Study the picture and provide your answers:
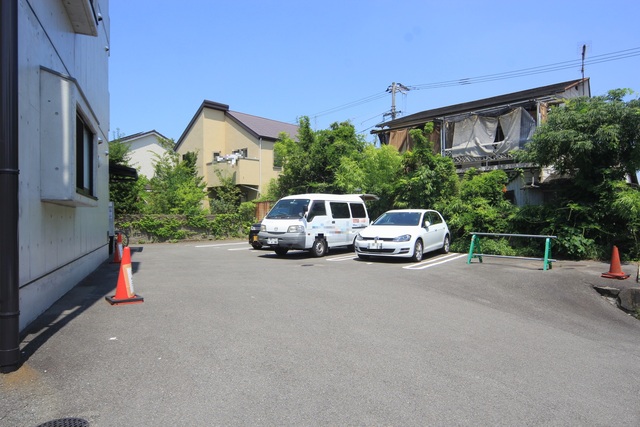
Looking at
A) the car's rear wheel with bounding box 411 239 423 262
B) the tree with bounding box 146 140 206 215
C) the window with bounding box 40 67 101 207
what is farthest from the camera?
the tree with bounding box 146 140 206 215

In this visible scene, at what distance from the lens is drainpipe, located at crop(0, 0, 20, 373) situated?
3.99 meters

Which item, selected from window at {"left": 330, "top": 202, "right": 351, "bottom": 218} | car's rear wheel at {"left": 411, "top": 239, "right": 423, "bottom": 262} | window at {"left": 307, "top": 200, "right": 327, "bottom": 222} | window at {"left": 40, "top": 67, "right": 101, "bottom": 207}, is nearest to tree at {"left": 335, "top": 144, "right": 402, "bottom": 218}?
window at {"left": 330, "top": 202, "right": 351, "bottom": 218}

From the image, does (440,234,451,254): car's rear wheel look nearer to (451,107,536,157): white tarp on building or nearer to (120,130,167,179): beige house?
(451,107,536,157): white tarp on building

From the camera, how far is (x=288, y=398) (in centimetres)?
363

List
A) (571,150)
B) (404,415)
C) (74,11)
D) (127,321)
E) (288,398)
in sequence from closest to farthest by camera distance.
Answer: (404,415), (288,398), (127,321), (74,11), (571,150)

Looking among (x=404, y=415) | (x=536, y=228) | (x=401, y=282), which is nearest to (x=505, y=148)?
(x=536, y=228)

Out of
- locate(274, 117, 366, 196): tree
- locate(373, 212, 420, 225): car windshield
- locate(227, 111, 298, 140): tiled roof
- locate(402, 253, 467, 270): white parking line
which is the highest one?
locate(227, 111, 298, 140): tiled roof

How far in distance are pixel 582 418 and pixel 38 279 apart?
6.43 metres

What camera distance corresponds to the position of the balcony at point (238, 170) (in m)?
29.1

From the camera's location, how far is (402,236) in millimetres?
12680

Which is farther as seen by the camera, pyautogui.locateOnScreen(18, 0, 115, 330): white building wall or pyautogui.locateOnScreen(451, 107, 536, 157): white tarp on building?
pyautogui.locateOnScreen(451, 107, 536, 157): white tarp on building

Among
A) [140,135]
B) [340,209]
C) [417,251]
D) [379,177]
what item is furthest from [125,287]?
[140,135]

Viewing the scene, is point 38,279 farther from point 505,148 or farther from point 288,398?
point 505,148

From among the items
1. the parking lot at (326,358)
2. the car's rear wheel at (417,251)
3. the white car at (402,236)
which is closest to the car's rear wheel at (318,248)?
the white car at (402,236)
